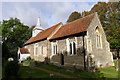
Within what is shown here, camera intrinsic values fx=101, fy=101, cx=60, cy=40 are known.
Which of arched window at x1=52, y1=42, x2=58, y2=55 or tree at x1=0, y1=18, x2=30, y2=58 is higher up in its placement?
tree at x1=0, y1=18, x2=30, y2=58

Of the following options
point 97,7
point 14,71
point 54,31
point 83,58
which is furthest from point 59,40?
point 97,7

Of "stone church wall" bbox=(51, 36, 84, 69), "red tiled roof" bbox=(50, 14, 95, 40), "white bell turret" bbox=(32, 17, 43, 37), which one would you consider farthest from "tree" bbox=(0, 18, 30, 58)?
"stone church wall" bbox=(51, 36, 84, 69)

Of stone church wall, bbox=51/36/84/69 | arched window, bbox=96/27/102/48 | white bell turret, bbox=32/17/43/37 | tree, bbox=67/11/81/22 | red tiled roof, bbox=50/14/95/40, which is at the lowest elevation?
stone church wall, bbox=51/36/84/69

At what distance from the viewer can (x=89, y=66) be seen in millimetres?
13586

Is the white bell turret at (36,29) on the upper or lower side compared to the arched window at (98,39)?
upper

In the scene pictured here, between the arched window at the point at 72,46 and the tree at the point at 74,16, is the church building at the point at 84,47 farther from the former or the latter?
the tree at the point at 74,16

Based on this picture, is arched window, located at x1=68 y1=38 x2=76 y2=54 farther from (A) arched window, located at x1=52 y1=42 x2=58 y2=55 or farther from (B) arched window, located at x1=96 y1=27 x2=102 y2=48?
(A) arched window, located at x1=52 y1=42 x2=58 y2=55

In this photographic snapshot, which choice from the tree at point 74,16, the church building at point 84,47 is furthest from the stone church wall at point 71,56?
the tree at point 74,16

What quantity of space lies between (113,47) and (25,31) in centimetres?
3325

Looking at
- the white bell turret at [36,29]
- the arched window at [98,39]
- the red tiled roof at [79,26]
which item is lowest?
the arched window at [98,39]

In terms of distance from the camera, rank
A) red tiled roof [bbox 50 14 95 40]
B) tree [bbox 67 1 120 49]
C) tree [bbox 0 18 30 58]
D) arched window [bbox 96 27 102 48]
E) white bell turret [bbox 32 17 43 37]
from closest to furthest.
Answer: red tiled roof [bbox 50 14 95 40] < arched window [bbox 96 27 102 48] < tree [bbox 67 1 120 49] < white bell turret [bbox 32 17 43 37] < tree [bbox 0 18 30 58]

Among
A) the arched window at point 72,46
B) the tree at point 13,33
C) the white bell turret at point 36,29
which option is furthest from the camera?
the tree at point 13,33

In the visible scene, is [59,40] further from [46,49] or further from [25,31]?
[25,31]

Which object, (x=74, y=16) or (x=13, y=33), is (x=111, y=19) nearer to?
(x=74, y=16)
